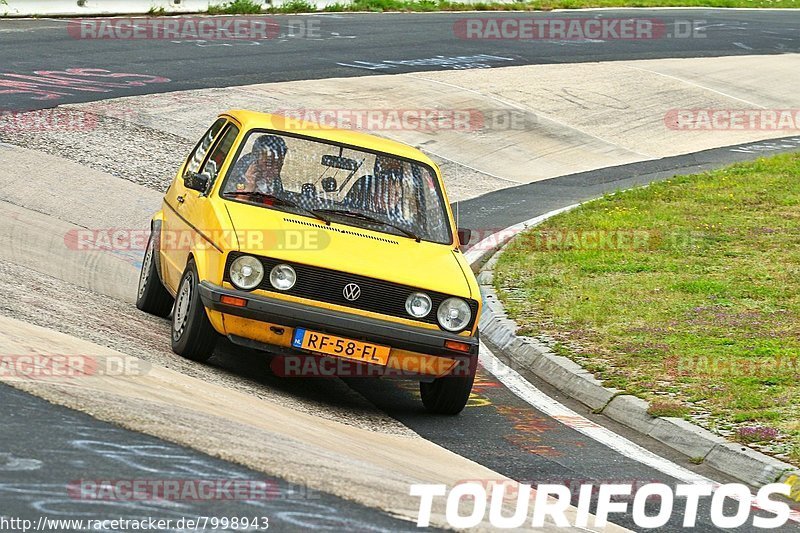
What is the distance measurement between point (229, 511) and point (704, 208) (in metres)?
11.8

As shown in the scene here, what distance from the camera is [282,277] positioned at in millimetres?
8047

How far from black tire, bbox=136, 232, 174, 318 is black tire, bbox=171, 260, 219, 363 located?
1.28m

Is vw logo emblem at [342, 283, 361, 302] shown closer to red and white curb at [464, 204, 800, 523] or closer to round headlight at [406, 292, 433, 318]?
round headlight at [406, 292, 433, 318]

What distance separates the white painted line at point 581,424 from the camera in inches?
294

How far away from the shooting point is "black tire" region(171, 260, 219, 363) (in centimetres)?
825

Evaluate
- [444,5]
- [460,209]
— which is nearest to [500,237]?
[460,209]

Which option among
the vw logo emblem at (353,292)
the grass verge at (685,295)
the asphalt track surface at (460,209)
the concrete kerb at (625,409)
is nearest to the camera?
the asphalt track surface at (460,209)

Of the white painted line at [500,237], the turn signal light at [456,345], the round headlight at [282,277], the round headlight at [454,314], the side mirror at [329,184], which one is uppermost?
the side mirror at [329,184]

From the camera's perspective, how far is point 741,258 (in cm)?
1338

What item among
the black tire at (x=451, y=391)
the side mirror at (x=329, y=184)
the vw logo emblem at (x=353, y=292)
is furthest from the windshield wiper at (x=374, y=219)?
the black tire at (x=451, y=391)

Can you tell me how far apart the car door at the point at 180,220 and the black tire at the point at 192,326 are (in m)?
0.37

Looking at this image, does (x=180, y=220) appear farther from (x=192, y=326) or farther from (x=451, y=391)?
(x=451, y=391)

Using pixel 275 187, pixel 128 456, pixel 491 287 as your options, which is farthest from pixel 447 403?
pixel 491 287

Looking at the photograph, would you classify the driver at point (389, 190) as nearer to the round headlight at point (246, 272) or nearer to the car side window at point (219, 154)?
the car side window at point (219, 154)
